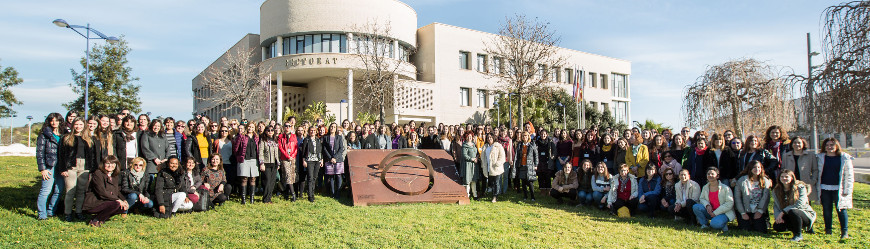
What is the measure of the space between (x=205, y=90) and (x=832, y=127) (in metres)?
50.4

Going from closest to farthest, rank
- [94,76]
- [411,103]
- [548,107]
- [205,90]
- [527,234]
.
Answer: [527,234] → [94,76] → [411,103] → [548,107] → [205,90]

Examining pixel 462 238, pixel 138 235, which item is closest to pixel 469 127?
pixel 462 238

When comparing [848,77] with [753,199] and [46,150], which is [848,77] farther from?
[46,150]

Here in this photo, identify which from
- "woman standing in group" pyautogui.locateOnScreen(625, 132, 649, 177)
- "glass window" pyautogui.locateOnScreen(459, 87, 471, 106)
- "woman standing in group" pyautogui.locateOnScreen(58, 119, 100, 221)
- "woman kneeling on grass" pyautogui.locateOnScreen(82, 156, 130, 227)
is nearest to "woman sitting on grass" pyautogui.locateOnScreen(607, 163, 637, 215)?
"woman standing in group" pyautogui.locateOnScreen(625, 132, 649, 177)

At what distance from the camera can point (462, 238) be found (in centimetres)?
746

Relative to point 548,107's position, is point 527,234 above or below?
below

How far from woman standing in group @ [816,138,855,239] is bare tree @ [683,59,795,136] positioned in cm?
1077

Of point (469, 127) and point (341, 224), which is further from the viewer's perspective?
point (469, 127)

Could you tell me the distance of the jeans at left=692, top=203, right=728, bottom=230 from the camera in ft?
27.2

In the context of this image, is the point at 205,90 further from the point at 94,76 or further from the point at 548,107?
the point at 548,107

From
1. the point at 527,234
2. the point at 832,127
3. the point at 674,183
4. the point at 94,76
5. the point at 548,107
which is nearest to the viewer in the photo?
the point at 527,234

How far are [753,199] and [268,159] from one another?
28.3 feet

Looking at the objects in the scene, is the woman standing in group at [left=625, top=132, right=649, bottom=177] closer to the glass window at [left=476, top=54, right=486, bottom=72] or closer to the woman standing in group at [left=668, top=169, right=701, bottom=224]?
the woman standing in group at [left=668, top=169, right=701, bottom=224]

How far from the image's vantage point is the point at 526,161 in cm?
1163
